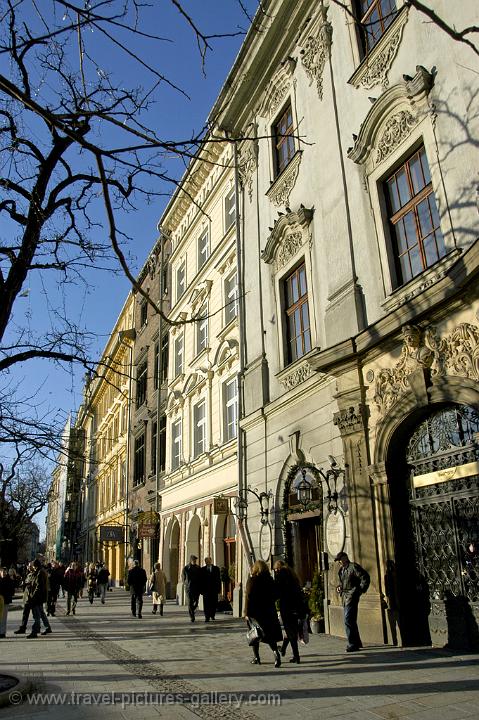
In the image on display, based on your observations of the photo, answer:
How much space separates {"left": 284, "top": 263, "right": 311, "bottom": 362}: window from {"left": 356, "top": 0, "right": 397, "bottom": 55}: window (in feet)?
16.8

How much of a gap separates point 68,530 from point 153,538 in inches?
2073

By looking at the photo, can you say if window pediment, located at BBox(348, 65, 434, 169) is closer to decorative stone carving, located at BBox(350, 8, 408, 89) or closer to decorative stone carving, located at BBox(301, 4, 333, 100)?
decorative stone carving, located at BBox(350, 8, 408, 89)

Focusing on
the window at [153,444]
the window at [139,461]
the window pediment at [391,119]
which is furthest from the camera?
the window at [139,461]

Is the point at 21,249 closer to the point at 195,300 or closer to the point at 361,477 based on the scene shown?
the point at 361,477

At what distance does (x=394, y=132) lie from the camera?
37.2 ft

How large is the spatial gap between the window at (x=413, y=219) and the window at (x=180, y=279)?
16.0m

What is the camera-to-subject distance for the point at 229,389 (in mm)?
20203

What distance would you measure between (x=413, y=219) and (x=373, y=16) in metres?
4.94

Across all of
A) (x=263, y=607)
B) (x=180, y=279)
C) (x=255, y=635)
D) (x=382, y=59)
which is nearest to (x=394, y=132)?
(x=382, y=59)

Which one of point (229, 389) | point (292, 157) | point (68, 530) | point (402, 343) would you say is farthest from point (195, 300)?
point (68, 530)

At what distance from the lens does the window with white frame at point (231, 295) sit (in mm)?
19906

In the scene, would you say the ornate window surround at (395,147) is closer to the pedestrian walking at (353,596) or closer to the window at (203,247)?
the pedestrian walking at (353,596)

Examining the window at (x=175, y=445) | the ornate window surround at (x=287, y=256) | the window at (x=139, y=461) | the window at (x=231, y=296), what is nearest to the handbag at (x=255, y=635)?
the ornate window surround at (x=287, y=256)

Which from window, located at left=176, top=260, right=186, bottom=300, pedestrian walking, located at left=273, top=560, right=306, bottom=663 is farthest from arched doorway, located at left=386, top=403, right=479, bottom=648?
window, located at left=176, top=260, right=186, bottom=300
